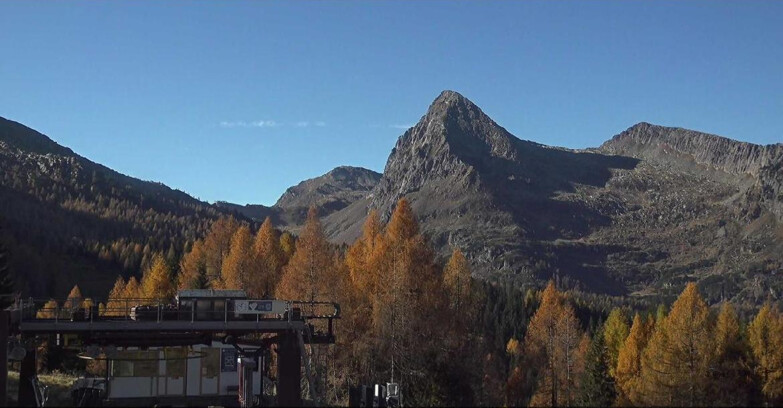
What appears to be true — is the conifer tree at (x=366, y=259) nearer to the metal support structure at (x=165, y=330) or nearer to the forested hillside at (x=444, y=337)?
A: the forested hillside at (x=444, y=337)

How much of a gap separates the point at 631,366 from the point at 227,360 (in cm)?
4232

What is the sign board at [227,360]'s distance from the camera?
4656cm

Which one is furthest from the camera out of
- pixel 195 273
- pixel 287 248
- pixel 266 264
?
pixel 287 248

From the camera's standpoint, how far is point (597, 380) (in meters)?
67.2

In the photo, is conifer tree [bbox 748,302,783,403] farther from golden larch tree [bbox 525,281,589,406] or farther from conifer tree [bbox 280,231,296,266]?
conifer tree [bbox 280,231,296,266]

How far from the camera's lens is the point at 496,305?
140 meters

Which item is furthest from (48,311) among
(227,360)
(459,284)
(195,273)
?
(459,284)

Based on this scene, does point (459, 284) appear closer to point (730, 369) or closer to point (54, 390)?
point (730, 369)

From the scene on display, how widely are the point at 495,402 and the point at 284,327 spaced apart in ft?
84.8

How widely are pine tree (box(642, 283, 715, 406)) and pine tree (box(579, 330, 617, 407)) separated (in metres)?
3.63

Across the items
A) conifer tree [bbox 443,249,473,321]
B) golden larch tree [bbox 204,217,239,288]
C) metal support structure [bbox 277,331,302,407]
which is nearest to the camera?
metal support structure [bbox 277,331,302,407]

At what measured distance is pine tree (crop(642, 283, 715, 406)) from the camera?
5994 centimetres

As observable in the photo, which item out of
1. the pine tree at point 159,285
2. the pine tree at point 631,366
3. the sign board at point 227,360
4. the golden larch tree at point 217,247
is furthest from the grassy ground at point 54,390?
the pine tree at point 631,366

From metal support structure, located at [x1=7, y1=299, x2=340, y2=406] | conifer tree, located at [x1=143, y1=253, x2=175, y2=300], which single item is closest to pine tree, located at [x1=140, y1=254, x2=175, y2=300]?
conifer tree, located at [x1=143, y1=253, x2=175, y2=300]
